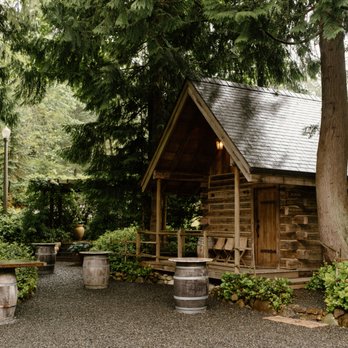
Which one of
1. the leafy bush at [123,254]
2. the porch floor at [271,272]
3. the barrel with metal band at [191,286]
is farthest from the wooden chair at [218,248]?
the barrel with metal band at [191,286]

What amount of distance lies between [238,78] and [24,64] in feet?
25.0

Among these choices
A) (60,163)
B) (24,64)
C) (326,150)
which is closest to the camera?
(326,150)

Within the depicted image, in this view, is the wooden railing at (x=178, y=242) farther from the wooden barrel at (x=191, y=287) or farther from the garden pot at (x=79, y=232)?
the garden pot at (x=79, y=232)

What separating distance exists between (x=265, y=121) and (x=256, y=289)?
5.08 meters

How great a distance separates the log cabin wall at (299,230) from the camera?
43.3ft

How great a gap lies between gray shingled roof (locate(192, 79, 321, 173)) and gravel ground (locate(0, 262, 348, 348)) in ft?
10.5

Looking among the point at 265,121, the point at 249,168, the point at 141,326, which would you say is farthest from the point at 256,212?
the point at 141,326

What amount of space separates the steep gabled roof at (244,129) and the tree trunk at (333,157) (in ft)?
3.13

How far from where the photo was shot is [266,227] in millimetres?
14078

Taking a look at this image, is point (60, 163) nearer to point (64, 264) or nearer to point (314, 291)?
point (64, 264)

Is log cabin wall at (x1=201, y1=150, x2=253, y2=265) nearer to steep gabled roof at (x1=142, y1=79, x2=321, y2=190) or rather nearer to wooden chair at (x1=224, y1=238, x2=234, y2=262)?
wooden chair at (x1=224, y1=238, x2=234, y2=262)

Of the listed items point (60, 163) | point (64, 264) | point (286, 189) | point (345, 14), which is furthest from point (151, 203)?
point (60, 163)

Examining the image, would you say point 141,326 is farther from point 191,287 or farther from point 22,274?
point 22,274

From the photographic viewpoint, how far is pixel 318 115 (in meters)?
15.8
